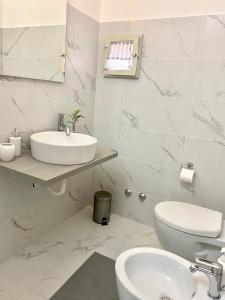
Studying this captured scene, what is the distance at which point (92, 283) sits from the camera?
162cm

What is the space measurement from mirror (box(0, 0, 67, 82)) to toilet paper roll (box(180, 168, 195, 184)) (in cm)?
119

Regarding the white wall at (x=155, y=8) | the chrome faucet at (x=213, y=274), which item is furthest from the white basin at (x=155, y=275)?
the white wall at (x=155, y=8)

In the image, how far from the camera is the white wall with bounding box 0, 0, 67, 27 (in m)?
1.49

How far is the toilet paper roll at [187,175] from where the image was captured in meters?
1.98

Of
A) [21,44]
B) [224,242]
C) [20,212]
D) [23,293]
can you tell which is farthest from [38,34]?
[224,242]

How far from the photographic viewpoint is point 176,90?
79.0 inches

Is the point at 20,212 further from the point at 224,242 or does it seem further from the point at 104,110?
the point at 224,242

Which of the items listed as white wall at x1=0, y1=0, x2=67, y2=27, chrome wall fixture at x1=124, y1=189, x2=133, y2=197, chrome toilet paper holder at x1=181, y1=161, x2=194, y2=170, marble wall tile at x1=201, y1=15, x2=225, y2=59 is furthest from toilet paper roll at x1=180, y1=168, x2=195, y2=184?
white wall at x1=0, y1=0, x2=67, y2=27

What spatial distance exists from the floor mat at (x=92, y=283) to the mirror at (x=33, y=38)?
136cm

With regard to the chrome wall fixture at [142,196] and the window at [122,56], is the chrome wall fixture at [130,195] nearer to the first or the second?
the chrome wall fixture at [142,196]

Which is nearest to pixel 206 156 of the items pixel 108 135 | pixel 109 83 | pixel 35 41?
pixel 108 135

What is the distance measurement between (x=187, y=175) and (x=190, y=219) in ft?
1.28

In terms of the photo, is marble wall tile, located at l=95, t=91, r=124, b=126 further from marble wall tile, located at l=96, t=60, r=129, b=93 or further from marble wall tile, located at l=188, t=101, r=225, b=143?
marble wall tile, located at l=188, t=101, r=225, b=143

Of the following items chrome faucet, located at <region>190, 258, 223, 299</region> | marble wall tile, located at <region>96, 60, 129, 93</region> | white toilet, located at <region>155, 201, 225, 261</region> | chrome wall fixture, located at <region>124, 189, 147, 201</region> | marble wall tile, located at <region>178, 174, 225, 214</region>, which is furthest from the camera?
chrome wall fixture, located at <region>124, 189, 147, 201</region>
